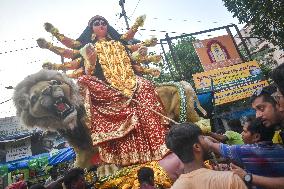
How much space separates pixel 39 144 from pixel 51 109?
18.6 meters

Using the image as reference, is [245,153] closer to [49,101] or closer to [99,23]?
[49,101]

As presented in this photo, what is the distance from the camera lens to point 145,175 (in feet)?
11.8

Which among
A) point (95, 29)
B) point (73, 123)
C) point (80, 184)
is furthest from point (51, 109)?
point (95, 29)

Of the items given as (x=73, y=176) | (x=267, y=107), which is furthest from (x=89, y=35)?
(x=267, y=107)

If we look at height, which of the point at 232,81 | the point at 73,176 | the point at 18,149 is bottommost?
the point at 73,176

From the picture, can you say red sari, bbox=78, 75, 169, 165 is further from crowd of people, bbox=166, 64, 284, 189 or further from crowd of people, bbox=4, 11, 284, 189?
crowd of people, bbox=166, 64, 284, 189

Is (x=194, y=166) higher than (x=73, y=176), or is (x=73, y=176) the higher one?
(x=73, y=176)

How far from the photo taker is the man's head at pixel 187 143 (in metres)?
2.26

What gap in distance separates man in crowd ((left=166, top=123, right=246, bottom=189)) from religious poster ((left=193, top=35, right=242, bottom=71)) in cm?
1137

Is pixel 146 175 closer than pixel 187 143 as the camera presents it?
No

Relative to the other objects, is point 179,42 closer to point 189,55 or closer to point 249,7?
point 189,55

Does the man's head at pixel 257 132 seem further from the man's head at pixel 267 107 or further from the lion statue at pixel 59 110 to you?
the lion statue at pixel 59 110

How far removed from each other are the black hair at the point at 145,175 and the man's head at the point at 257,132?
3.69ft

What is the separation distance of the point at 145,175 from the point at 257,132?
51.0 inches
